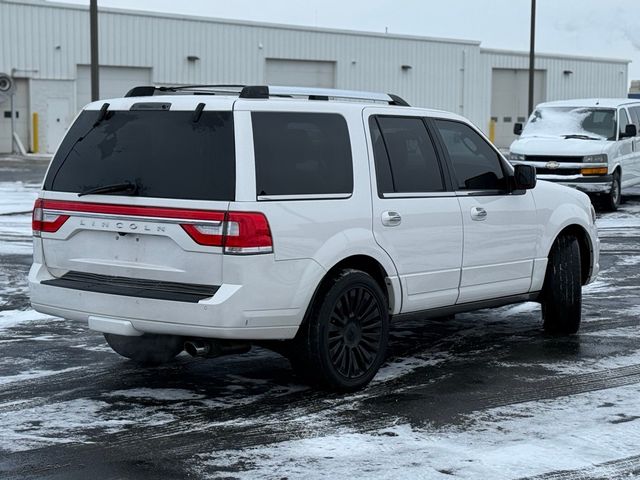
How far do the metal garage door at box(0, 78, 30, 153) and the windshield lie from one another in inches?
964

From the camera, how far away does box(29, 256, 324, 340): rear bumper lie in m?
6.46

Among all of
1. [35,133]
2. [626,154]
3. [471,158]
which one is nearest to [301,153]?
[471,158]

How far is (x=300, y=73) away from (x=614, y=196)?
29450 millimetres

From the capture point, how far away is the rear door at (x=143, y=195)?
257 inches

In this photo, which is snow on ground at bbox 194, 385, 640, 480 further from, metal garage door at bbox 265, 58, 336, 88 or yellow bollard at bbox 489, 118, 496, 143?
yellow bollard at bbox 489, 118, 496, 143

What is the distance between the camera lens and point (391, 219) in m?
7.36

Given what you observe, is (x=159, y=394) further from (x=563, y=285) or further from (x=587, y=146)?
(x=587, y=146)

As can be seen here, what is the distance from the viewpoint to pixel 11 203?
22.1 metres

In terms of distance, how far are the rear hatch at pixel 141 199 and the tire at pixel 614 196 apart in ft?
50.2

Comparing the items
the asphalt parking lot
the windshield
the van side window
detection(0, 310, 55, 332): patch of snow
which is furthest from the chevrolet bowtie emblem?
detection(0, 310, 55, 332): patch of snow

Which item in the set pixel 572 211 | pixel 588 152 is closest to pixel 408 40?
pixel 588 152

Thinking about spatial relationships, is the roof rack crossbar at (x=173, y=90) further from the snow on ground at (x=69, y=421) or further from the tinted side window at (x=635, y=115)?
the tinted side window at (x=635, y=115)

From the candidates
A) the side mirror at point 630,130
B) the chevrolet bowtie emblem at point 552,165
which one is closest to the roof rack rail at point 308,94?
the chevrolet bowtie emblem at point 552,165

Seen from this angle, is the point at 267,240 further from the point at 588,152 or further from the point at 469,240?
the point at 588,152
